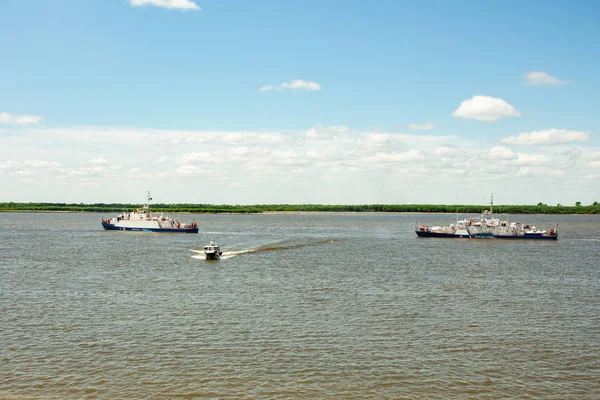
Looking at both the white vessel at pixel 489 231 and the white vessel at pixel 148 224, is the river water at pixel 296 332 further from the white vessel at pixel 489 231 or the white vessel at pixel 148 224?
the white vessel at pixel 148 224

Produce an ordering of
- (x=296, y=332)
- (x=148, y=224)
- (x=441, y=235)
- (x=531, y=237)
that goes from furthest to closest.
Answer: (x=148, y=224) → (x=441, y=235) → (x=531, y=237) → (x=296, y=332)

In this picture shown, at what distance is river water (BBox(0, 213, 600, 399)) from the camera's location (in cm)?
2495

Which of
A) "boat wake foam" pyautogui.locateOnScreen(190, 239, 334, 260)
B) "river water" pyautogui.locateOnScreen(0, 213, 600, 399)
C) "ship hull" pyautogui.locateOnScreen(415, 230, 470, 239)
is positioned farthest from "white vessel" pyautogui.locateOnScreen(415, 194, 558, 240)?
"river water" pyautogui.locateOnScreen(0, 213, 600, 399)

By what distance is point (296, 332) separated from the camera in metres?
33.6

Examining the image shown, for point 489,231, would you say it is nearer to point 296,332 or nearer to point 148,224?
point 148,224

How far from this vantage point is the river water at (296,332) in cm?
2495

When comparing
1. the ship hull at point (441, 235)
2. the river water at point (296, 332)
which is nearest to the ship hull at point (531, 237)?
the ship hull at point (441, 235)

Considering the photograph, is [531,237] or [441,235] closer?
[531,237]

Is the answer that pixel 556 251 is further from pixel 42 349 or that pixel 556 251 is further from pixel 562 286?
pixel 42 349

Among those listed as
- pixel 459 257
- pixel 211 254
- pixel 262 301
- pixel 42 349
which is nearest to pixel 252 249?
pixel 211 254

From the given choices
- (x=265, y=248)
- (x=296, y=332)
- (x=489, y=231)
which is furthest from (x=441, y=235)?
(x=296, y=332)

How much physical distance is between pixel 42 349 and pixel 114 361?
4.58 m

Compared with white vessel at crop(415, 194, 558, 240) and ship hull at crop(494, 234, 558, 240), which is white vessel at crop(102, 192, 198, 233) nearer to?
white vessel at crop(415, 194, 558, 240)

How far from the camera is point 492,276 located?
60875 millimetres
